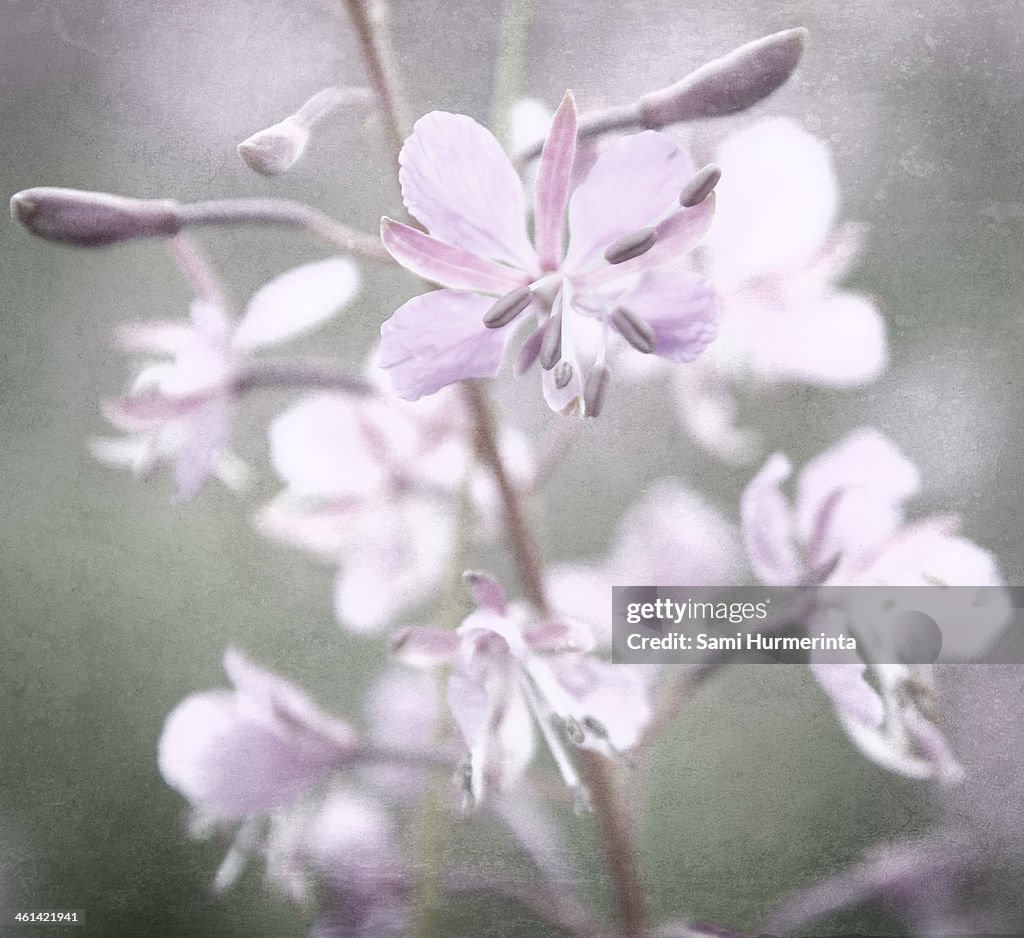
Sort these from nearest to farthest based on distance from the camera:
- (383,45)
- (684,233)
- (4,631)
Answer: (684,233)
(383,45)
(4,631)

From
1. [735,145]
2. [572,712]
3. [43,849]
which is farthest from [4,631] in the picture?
[735,145]

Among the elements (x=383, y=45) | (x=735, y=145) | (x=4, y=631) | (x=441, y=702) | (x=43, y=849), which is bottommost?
(x=43, y=849)

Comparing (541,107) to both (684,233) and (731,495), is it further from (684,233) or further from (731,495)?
(731,495)

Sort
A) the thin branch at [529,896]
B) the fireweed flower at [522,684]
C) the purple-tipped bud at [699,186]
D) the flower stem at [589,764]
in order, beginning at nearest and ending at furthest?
the purple-tipped bud at [699,186], the fireweed flower at [522,684], the flower stem at [589,764], the thin branch at [529,896]

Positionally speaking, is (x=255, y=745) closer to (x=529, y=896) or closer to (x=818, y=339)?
(x=529, y=896)

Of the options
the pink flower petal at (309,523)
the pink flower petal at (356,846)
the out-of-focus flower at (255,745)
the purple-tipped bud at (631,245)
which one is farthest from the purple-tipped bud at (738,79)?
the pink flower petal at (356,846)

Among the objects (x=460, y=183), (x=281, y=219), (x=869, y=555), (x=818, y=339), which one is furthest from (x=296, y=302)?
(x=869, y=555)

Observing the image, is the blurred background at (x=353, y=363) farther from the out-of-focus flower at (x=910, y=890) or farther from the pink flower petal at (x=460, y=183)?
the pink flower petal at (x=460, y=183)

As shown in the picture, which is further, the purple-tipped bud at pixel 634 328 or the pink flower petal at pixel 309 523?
the pink flower petal at pixel 309 523
